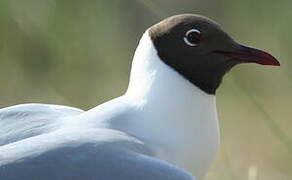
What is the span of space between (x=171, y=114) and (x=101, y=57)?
2.44m

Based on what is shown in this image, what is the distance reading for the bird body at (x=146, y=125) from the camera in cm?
271

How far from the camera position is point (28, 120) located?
2.97 m

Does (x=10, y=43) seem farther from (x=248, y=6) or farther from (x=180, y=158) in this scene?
(x=180, y=158)

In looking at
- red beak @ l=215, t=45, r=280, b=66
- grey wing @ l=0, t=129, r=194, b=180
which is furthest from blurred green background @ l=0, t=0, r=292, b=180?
grey wing @ l=0, t=129, r=194, b=180

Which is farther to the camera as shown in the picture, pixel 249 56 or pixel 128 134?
pixel 249 56

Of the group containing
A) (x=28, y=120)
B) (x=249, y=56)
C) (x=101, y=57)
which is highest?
(x=249, y=56)

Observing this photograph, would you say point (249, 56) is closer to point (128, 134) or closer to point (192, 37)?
point (192, 37)

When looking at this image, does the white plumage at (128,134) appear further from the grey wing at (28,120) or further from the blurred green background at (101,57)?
the blurred green background at (101,57)

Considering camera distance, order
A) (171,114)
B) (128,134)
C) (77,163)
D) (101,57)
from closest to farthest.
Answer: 1. (77,163)
2. (128,134)
3. (171,114)
4. (101,57)

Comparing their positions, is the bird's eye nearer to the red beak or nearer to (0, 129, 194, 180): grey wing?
the red beak

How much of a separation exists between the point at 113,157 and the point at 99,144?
0.05 meters

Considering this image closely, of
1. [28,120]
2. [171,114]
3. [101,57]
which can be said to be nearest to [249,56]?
[171,114]

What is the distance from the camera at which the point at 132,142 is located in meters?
2.83

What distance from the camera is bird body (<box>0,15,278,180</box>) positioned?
271cm
